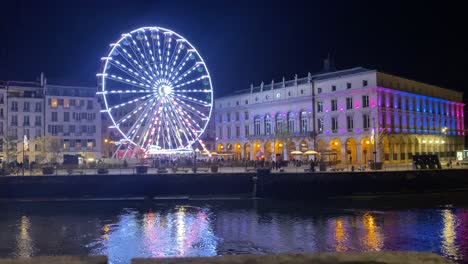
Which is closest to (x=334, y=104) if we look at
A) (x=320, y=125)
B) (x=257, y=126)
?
(x=320, y=125)

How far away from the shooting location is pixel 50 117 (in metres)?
108

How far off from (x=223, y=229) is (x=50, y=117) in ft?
269

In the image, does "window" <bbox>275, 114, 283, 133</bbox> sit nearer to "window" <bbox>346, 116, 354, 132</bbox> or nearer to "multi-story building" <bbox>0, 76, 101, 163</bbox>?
"window" <bbox>346, 116, 354, 132</bbox>

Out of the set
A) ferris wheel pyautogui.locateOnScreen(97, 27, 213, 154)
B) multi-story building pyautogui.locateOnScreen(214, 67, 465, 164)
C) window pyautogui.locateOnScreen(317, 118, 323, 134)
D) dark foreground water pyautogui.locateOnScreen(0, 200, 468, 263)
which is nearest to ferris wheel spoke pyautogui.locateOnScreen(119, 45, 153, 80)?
ferris wheel pyautogui.locateOnScreen(97, 27, 213, 154)

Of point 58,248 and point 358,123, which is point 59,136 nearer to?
point 358,123

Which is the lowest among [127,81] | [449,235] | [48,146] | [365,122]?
[449,235]

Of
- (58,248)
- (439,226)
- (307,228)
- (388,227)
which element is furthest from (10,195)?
(439,226)

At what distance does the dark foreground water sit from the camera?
30.0 metres

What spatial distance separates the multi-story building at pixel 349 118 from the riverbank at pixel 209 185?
76.2ft

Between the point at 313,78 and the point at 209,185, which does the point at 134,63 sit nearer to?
the point at 209,185

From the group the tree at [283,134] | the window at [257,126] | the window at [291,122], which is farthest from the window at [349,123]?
the window at [257,126]

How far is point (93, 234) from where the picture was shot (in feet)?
117

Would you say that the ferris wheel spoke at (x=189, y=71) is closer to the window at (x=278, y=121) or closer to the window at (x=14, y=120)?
the window at (x=278, y=121)

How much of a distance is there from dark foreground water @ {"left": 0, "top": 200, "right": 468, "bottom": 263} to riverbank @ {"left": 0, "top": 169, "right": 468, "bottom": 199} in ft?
15.7
